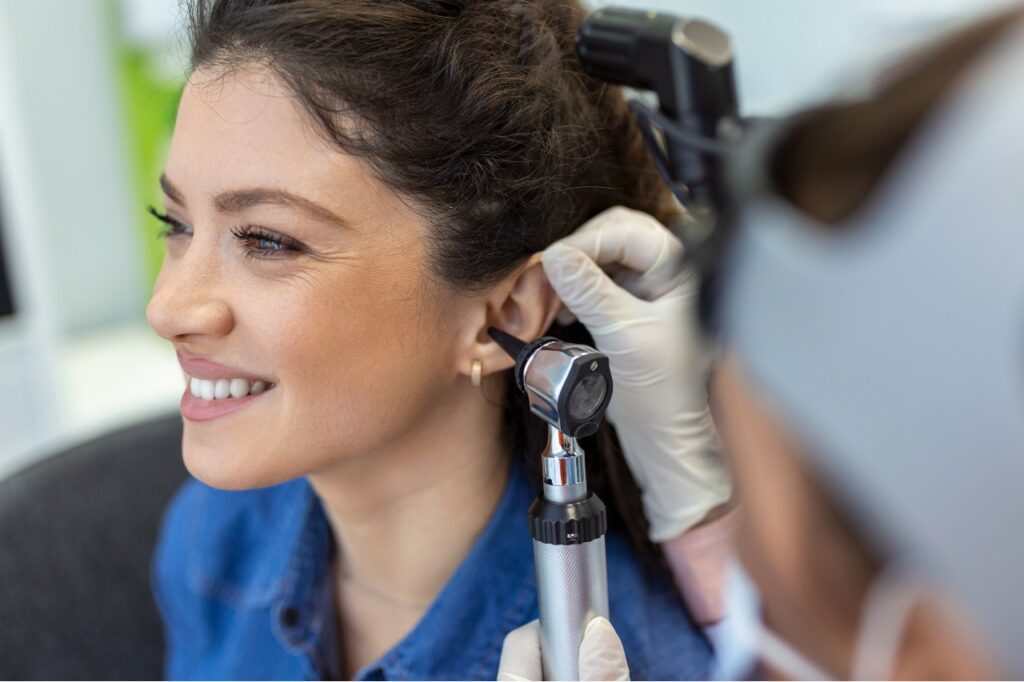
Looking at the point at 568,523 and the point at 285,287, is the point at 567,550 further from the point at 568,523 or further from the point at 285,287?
the point at 285,287

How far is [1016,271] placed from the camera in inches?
13.0

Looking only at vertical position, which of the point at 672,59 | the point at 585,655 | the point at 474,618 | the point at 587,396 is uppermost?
the point at 672,59

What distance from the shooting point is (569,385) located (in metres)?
0.71

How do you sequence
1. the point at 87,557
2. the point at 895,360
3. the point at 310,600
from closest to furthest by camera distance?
the point at 895,360 → the point at 310,600 → the point at 87,557

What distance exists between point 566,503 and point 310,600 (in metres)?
0.48

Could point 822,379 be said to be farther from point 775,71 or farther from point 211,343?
point 775,71

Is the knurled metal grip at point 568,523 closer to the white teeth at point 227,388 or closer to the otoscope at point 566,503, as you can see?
the otoscope at point 566,503

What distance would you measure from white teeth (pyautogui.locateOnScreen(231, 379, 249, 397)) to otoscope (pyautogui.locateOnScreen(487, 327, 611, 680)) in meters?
0.33

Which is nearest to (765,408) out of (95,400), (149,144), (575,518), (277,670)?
(575,518)

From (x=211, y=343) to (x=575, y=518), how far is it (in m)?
0.41

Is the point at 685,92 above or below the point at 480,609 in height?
above

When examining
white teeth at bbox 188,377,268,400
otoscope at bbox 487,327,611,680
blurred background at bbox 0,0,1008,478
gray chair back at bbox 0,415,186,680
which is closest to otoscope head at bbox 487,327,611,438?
otoscope at bbox 487,327,611,680

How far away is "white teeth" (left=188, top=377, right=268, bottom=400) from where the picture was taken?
981 mm

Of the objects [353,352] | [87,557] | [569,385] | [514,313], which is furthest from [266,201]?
[87,557]
